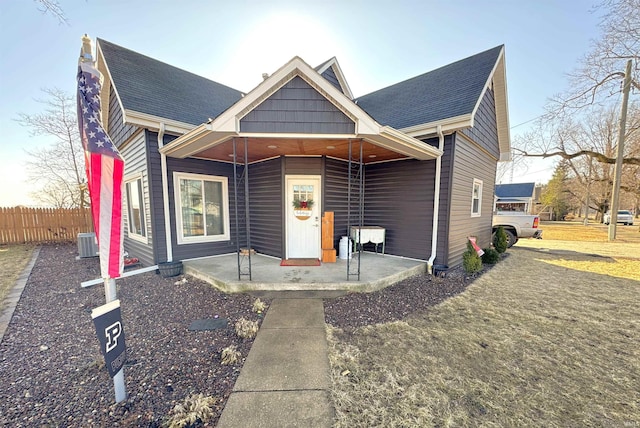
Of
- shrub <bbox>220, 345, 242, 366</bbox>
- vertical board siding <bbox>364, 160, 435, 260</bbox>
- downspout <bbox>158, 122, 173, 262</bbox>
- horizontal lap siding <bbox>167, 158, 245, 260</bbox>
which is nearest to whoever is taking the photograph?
shrub <bbox>220, 345, 242, 366</bbox>

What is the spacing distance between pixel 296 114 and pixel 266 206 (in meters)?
2.81

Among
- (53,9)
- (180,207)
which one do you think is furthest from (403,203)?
(53,9)

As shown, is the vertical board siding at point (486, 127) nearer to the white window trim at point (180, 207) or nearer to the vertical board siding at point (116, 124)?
the white window trim at point (180, 207)

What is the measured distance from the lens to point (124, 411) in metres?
1.72

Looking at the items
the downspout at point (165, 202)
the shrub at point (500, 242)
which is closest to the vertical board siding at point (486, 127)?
the shrub at point (500, 242)

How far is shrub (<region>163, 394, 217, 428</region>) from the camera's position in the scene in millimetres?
1594

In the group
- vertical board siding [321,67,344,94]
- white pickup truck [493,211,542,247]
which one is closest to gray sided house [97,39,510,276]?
vertical board siding [321,67,344,94]

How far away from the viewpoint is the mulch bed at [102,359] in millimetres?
1741

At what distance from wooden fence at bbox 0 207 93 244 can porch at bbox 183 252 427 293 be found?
8.26m

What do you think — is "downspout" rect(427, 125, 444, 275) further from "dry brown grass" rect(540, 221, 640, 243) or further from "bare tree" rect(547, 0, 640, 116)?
"dry brown grass" rect(540, 221, 640, 243)

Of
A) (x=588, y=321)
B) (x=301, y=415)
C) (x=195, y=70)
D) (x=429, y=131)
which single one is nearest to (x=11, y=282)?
(x=301, y=415)

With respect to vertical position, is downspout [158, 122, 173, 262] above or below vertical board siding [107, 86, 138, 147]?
below

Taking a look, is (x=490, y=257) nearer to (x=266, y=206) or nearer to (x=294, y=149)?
(x=294, y=149)

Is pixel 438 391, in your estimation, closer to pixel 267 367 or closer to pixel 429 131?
pixel 267 367
